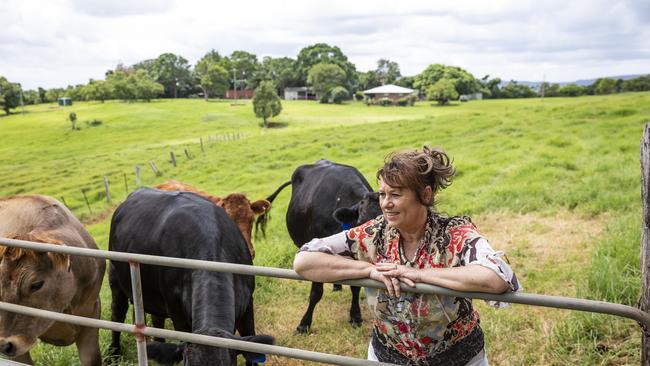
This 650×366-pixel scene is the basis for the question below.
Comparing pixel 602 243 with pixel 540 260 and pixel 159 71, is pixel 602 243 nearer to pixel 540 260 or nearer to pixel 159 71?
pixel 540 260

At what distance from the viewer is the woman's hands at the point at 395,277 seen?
210 centimetres

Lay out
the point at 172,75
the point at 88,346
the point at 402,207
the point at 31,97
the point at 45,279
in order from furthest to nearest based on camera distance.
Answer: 1. the point at 172,75
2. the point at 31,97
3. the point at 88,346
4. the point at 45,279
5. the point at 402,207

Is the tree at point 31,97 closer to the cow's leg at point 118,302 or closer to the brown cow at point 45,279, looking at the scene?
the cow's leg at point 118,302

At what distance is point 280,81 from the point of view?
97.9 meters

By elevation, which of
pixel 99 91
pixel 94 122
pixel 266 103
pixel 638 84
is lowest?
Answer: pixel 94 122

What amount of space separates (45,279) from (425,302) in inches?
111

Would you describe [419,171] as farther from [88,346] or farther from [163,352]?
[88,346]

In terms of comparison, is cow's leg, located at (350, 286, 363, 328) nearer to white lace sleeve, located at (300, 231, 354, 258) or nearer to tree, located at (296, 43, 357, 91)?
white lace sleeve, located at (300, 231, 354, 258)

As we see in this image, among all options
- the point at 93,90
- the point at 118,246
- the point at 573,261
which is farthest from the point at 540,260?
the point at 93,90

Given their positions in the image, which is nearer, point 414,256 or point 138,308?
point 414,256

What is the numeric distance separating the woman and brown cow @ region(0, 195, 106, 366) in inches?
90.7

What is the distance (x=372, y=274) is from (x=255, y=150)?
24341mm

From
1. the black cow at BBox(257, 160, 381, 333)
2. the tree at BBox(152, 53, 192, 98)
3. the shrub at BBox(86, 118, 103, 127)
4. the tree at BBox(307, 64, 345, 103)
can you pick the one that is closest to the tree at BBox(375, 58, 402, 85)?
the tree at BBox(307, 64, 345, 103)

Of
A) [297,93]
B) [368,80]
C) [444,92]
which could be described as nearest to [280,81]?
[297,93]
